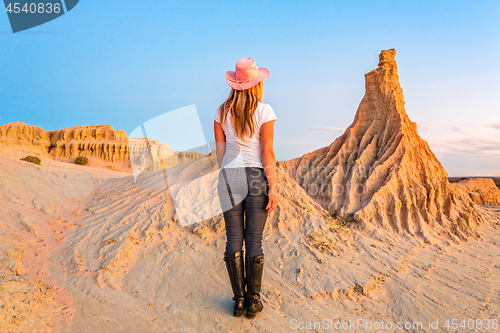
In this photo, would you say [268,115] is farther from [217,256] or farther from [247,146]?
[217,256]

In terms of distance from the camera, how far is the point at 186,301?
291 centimetres

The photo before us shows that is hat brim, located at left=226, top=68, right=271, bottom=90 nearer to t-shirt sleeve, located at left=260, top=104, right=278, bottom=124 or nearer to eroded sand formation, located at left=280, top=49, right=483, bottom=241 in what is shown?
t-shirt sleeve, located at left=260, top=104, right=278, bottom=124

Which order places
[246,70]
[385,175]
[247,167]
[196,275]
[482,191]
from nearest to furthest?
[246,70] < [247,167] < [196,275] < [385,175] < [482,191]

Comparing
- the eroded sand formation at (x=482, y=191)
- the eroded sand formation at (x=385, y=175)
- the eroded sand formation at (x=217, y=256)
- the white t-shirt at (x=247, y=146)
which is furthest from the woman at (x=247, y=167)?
the eroded sand formation at (x=482, y=191)

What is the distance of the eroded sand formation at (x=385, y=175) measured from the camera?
6.45 m

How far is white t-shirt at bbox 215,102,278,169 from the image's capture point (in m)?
2.43

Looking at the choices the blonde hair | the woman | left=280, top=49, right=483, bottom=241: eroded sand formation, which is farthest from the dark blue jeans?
left=280, top=49, right=483, bottom=241: eroded sand formation

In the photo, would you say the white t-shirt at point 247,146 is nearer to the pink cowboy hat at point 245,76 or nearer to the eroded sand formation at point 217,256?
the pink cowboy hat at point 245,76

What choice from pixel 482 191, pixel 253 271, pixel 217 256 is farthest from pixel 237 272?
pixel 482 191

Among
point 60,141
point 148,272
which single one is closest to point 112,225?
point 148,272

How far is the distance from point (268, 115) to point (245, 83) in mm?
346

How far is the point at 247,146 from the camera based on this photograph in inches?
97.9

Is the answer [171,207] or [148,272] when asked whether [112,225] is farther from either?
[148,272]

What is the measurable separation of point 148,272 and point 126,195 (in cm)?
343
